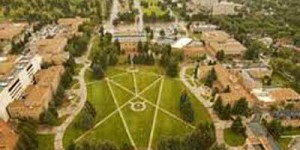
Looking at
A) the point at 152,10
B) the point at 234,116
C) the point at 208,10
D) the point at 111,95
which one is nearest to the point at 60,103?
the point at 111,95

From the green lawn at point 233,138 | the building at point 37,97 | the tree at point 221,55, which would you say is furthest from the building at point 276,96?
the building at point 37,97

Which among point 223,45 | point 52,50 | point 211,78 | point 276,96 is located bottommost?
point 276,96

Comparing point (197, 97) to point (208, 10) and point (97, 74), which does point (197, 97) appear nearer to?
point (97, 74)

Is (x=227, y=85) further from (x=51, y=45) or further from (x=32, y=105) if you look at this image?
(x=51, y=45)

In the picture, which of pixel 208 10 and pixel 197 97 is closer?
pixel 197 97

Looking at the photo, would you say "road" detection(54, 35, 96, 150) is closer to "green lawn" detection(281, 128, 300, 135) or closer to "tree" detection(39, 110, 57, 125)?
"tree" detection(39, 110, 57, 125)

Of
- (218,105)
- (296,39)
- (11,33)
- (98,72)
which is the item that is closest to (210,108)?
(218,105)

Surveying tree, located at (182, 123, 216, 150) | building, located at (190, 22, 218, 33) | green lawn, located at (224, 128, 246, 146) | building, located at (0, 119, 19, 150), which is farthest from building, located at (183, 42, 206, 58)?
building, located at (0, 119, 19, 150)
